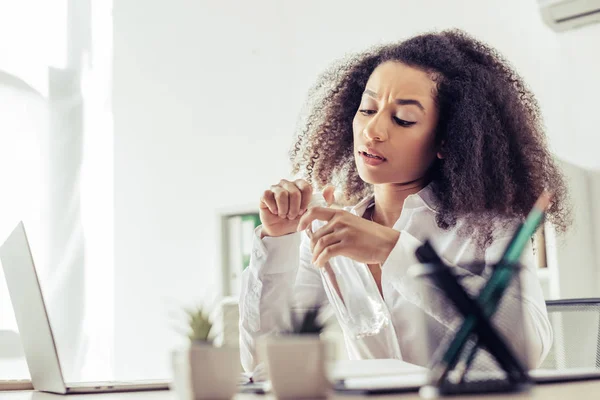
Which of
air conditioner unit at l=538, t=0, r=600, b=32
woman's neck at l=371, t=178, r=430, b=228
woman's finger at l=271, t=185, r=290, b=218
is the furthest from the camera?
air conditioner unit at l=538, t=0, r=600, b=32

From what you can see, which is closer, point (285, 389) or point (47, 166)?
point (285, 389)

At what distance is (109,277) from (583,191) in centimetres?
232

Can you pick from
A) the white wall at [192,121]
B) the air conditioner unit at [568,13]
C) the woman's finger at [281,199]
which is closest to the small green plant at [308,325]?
the woman's finger at [281,199]

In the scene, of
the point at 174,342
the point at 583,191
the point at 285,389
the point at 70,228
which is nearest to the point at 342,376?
the point at 285,389

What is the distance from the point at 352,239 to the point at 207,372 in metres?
0.43

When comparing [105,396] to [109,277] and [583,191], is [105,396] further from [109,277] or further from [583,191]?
[109,277]

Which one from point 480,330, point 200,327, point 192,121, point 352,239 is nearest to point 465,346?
point 480,330

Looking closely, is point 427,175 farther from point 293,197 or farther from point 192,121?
point 192,121

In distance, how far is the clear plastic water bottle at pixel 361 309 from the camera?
4.81ft

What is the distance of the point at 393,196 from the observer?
1.62 metres

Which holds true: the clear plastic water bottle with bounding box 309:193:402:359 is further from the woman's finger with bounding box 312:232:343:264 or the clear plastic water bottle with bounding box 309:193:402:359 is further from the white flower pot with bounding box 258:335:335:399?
the white flower pot with bounding box 258:335:335:399

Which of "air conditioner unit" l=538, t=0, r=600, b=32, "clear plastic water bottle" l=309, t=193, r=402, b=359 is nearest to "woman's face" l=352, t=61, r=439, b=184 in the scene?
"clear plastic water bottle" l=309, t=193, r=402, b=359

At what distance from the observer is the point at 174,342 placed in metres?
3.62

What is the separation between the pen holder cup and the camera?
57 centimetres
